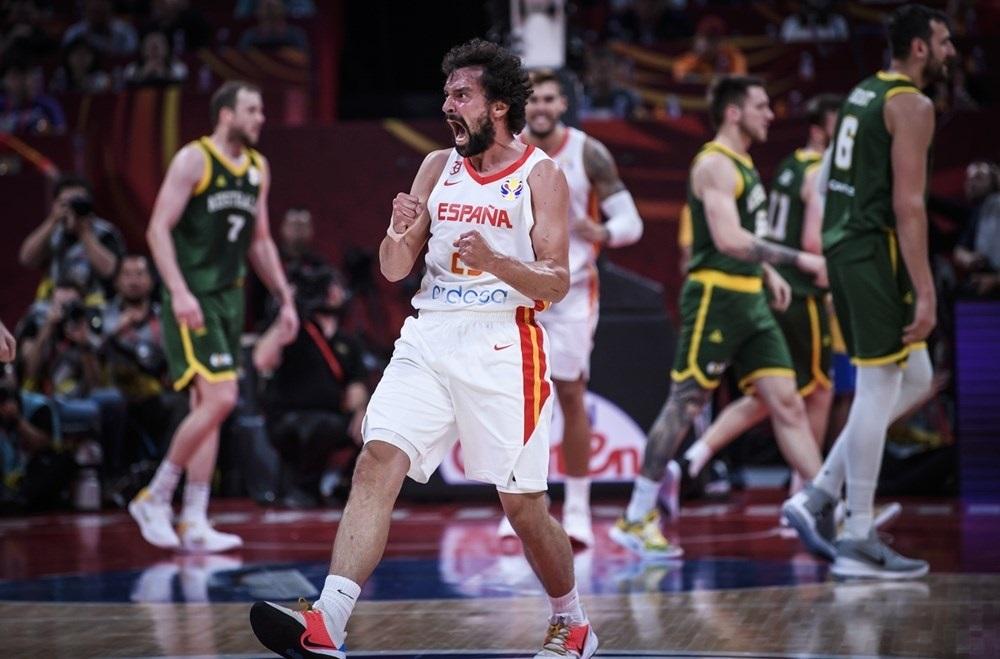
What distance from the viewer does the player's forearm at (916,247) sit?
5898 millimetres

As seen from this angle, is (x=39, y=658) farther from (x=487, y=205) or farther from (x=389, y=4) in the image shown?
(x=389, y=4)

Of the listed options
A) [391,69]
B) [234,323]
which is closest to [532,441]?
[234,323]

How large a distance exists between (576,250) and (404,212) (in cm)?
298

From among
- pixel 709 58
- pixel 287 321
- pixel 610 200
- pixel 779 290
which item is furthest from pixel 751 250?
pixel 709 58

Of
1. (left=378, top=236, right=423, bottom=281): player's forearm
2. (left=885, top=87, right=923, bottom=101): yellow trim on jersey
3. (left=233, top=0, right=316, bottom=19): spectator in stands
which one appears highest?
(left=233, top=0, right=316, bottom=19): spectator in stands

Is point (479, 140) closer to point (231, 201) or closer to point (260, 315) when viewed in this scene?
point (231, 201)

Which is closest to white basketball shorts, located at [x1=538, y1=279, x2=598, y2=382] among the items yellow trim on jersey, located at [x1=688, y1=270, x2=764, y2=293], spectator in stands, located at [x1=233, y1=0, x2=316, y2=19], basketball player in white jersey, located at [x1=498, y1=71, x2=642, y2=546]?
basketball player in white jersey, located at [x1=498, y1=71, x2=642, y2=546]

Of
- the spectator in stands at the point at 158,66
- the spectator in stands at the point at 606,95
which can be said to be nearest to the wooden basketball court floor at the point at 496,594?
the spectator in stands at the point at 606,95

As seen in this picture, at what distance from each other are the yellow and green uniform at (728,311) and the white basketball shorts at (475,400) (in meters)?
2.77

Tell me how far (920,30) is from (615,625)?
104 inches

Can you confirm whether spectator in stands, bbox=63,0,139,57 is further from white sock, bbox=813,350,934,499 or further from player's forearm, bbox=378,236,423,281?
player's forearm, bbox=378,236,423,281

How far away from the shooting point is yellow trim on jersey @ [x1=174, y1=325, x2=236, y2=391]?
7371 mm

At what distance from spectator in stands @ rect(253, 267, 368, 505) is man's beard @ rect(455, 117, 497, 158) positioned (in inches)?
209

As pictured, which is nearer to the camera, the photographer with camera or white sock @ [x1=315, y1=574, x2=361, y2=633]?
white sock @ [x1=315, y1=574, x2=361, y2=633]
